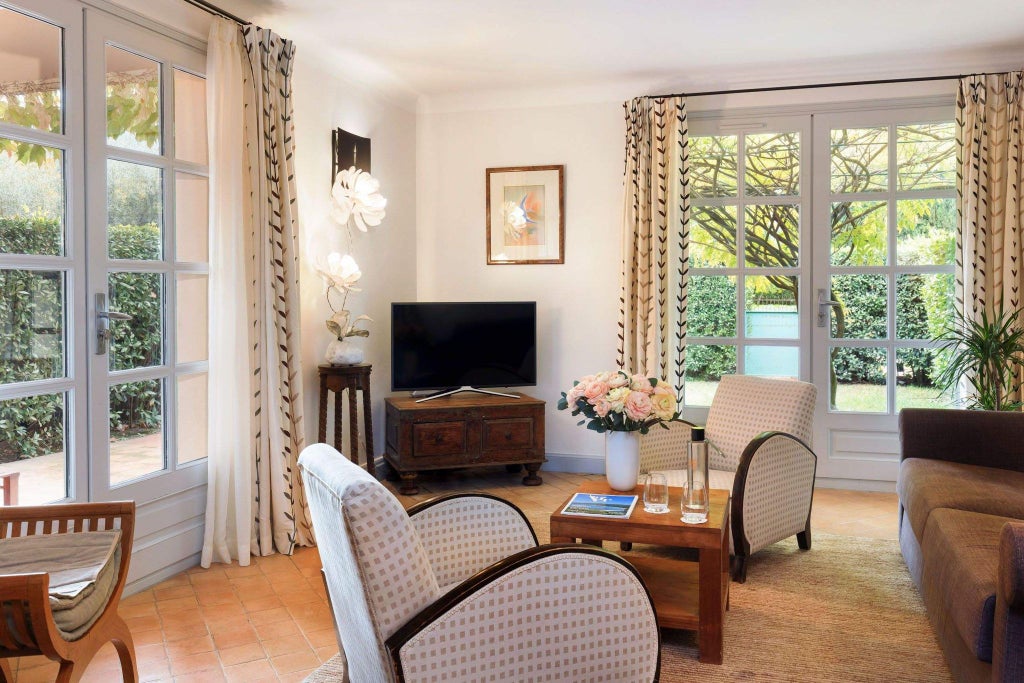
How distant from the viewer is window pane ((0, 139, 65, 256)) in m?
2.71

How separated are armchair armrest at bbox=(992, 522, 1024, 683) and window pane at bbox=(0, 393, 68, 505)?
299cm

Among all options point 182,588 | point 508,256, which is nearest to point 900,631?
point 182,588

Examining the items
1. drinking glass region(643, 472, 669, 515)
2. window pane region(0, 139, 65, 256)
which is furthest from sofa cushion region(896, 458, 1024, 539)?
window pane region(0, 139, 65, 256)

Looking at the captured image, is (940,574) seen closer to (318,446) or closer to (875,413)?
(318,446)

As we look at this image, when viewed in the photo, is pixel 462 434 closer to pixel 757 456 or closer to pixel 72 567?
pixel 757 456

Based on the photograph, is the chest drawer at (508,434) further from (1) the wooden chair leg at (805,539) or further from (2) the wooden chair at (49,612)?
(2) the wooden chair at (49,612)

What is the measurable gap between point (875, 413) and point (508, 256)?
2.57 metres

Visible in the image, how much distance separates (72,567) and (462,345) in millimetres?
3274

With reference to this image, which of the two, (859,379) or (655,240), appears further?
(655,240)

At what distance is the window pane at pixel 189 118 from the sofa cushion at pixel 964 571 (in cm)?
329

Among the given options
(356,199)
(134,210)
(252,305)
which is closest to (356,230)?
(356,199)

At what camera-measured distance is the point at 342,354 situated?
4.34 metres

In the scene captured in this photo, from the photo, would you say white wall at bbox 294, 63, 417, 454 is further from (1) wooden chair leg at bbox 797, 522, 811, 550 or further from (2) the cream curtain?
(1) wooden chair leg at bbox 797, 522, 811, 550

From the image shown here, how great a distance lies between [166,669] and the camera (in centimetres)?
258
